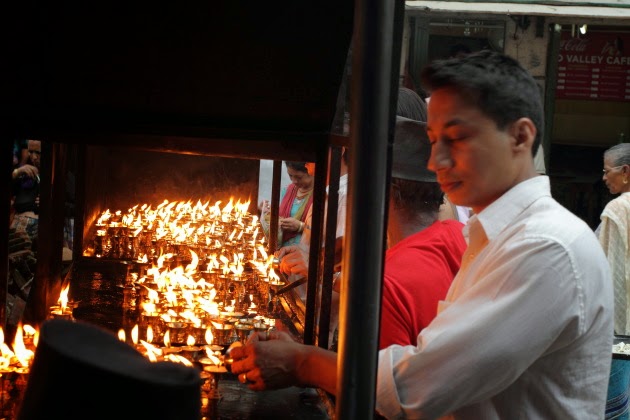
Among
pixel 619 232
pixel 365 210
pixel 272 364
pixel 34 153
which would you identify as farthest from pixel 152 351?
pixel 34 153

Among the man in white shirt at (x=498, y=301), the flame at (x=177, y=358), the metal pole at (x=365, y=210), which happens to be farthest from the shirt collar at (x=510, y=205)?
the flame at (x=177, y=358)

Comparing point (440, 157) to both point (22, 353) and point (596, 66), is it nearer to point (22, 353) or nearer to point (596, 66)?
point (22, 353)

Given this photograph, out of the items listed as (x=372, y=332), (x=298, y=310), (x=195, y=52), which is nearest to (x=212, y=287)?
(x=298, y=310)

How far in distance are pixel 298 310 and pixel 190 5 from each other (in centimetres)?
215

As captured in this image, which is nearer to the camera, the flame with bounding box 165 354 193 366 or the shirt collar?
the shirt collar

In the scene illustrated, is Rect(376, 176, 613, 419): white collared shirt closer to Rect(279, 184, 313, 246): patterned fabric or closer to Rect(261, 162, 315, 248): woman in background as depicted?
Rect(261, 162, 315, 248): woman in background

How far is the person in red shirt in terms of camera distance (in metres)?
2.98

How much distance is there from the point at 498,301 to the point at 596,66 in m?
10.5

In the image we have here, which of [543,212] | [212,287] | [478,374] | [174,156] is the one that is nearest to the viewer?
[478,374]

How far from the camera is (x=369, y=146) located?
140cm

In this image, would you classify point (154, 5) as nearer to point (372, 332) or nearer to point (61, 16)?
point (61, 16)

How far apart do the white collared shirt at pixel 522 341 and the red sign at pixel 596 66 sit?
33.5ft

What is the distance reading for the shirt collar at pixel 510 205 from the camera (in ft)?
7.27

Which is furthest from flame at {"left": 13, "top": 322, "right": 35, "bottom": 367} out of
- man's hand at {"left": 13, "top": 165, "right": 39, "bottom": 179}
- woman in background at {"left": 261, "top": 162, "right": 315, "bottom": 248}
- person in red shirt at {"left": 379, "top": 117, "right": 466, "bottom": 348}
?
man's hand at {"left": 13, "top": 165, "right": 39, "bottom": 179}
